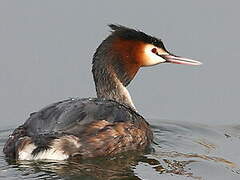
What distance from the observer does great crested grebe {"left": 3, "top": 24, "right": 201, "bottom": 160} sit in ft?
26.3

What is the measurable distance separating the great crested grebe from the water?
100mm

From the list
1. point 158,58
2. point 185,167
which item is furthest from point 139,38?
point 185,167

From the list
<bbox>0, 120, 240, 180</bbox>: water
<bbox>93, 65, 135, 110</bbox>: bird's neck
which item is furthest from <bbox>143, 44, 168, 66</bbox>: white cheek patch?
<bbox>0, 120, 240, 180</bbox>: water

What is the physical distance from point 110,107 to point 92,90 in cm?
206

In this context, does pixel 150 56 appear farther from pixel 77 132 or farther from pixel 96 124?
pixel 77 132

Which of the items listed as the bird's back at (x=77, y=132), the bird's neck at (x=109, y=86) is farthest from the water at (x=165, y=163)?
the bird's neck at (x=109, y=86)

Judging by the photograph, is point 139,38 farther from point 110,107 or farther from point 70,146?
point 70,146

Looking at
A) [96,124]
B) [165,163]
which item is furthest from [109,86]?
[165,163]

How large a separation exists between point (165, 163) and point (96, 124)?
0.75 meters

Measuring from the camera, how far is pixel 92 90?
1059cm

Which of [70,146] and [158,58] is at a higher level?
[158,58]

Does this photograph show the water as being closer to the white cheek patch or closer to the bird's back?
the bird's back

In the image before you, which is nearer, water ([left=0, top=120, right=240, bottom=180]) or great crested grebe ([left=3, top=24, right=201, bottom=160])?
water ([left=0, top=120, right=240, bottom=180])

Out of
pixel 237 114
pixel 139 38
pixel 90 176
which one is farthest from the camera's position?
pixel 237 114
